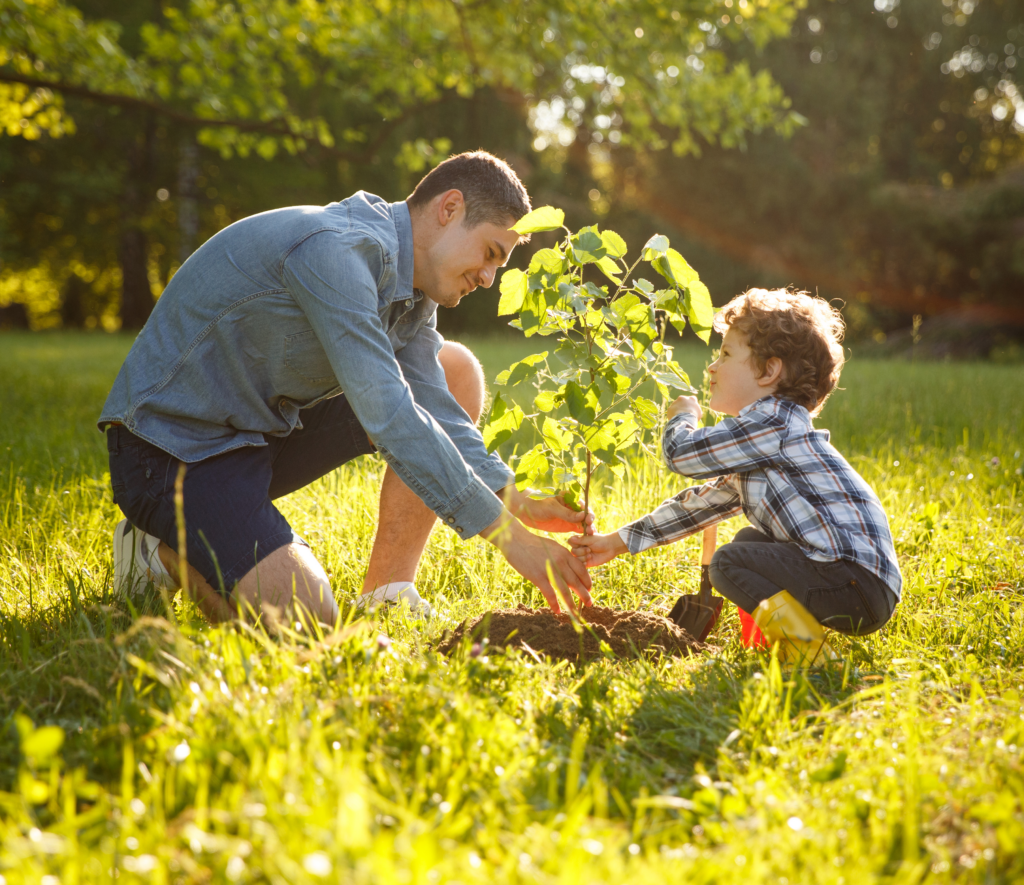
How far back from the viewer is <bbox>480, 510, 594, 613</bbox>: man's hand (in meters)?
2.05

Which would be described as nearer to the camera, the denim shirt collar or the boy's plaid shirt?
the boy's plaid shirt

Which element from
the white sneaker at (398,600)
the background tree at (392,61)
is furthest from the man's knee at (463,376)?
the background tree at (392,61)

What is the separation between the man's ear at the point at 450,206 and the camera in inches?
96.3

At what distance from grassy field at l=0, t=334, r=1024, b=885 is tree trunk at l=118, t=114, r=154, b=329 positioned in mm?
18470

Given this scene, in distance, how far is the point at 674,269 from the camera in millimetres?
2064

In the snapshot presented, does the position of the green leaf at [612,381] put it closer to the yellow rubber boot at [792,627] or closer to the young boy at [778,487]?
the young boy at [778,487]

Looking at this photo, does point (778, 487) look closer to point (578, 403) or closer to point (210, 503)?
point (578, 403)

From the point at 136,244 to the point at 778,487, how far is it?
820 inches

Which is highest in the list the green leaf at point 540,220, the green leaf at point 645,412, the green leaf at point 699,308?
the green leaf at point 540,220

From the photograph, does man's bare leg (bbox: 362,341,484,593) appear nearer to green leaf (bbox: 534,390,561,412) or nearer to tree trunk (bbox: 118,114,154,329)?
green leaf (bbox: 534,390,561,412)

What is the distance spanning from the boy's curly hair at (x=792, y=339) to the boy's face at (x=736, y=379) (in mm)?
24

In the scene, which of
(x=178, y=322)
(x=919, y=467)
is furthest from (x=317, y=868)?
(x=919, y=467)

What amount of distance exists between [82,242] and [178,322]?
71.7 feet

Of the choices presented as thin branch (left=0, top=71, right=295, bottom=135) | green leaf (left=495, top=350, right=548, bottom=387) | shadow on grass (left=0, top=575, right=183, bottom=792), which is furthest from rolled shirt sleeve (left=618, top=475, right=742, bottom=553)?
thin branch (left=0, top=71, right=295, bottom=135)
